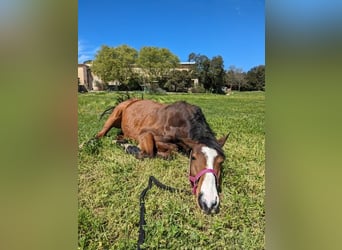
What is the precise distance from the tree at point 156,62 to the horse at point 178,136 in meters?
0.15

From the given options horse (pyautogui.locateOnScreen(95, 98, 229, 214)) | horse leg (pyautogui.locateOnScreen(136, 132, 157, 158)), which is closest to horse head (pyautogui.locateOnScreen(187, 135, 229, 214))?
horse (pyautogui.locateOnScreen(95, 98, 229, 214))

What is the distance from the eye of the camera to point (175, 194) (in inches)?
61.3

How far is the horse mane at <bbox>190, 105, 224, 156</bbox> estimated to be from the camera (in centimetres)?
158

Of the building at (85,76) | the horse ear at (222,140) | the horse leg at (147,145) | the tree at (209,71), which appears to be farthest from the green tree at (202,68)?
the building at (85,76)

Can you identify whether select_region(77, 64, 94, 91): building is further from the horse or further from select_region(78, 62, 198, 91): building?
the horse

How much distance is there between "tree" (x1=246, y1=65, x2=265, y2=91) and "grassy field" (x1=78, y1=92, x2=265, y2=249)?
0.14 feet

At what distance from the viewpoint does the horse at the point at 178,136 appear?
152cm

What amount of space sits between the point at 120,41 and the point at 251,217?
1085 mm

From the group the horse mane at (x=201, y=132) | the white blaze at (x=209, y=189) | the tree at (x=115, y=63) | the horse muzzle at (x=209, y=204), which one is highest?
the tree at (x=115, y=63)

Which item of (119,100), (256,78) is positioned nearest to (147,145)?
(119,100)

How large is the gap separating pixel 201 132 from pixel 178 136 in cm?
12

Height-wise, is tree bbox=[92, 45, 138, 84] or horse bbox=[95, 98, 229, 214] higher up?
tree bbox=[92, 45, 138, 84]

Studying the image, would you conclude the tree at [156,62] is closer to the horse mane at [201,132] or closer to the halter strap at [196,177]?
the horse mane at [201,132]
